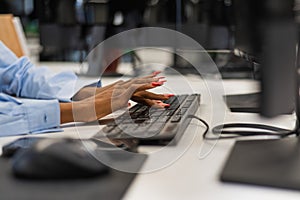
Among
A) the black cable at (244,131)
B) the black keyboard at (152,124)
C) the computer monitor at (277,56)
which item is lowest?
the black cable at (244,131)

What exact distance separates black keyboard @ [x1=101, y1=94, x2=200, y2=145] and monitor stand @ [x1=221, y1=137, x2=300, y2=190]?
0.08m

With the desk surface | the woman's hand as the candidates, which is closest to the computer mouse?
the desk surface

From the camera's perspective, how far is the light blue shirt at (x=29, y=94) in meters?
0.58

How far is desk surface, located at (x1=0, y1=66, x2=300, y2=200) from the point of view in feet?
1.15

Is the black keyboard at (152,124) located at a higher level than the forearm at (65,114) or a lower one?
higher

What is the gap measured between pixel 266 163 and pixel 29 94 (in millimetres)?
605

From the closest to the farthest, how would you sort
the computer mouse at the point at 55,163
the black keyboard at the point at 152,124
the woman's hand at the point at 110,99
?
1. the computer mouse at the point at 55,163
2. the black keyboard at the point at 152,124
3. the woman's hand at the point at 110,99

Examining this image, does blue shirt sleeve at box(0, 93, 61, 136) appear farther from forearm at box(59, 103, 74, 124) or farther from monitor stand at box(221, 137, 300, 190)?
monitor stand at box(221, 137, 300, 190)

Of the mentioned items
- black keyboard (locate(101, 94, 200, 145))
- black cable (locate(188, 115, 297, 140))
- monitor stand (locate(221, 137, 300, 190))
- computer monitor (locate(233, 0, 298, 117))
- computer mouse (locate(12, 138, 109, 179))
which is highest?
computer monitor (locate(233, 0, 298, 117))

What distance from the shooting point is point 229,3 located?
94 centimetres

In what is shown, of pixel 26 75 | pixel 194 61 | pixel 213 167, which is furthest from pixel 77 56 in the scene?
pixel 213 167

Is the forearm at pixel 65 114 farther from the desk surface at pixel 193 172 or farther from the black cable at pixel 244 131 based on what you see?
the black cable at pixel 244 131

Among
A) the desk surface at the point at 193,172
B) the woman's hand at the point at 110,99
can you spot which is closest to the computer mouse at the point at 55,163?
the desk surface at the point at 193,172

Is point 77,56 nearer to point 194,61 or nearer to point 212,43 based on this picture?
point 212,43
